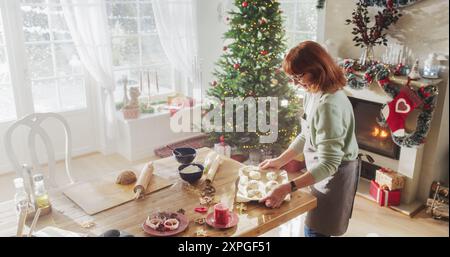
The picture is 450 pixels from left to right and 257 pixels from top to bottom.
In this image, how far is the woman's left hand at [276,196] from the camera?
4.88 feet

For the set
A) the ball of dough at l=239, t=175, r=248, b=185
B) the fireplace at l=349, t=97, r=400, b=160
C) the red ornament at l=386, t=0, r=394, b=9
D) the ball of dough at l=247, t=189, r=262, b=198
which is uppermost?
the red ornament at l=386, t=0, r=394, b=9

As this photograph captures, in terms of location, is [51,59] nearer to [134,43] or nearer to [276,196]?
[134,43]

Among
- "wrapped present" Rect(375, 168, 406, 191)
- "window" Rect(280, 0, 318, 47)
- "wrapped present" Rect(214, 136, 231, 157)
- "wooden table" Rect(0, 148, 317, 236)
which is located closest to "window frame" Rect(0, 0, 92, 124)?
"wrapped present" Rect(214, 136, 231, 157)

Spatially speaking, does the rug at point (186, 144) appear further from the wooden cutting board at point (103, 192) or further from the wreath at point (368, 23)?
the wooden cutting board at point (103, 192)

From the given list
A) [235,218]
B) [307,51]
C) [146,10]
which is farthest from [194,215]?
[146,10]

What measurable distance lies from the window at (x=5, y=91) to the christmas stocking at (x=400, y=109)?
3217 mm

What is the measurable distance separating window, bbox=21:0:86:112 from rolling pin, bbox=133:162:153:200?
239 cm

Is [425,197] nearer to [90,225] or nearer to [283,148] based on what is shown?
[283,148]

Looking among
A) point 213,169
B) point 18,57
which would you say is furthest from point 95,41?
point 213,169

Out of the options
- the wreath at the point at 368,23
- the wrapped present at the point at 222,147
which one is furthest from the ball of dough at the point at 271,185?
the wrapped present at the point at 222,147

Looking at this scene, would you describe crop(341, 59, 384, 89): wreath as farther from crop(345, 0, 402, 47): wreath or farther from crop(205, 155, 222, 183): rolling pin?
crop(205, 155, 222, 183): rolling pin

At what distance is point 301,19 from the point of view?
12.7 feet

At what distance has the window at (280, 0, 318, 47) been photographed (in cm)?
377
